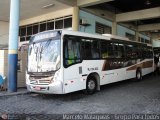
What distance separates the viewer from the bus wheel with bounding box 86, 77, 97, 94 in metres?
9.99

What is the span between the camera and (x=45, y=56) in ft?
29.2

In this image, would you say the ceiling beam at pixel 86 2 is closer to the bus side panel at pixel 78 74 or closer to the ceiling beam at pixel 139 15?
the bus side panel at pixel 78 74

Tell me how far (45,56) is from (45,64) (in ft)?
1.06

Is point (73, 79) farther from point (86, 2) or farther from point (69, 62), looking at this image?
point (86, 2)

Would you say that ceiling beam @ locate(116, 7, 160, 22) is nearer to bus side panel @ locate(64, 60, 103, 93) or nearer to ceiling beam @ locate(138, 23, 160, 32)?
ceiling beam @ locate(138, 23, 160, 32)

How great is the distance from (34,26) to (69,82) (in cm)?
1120

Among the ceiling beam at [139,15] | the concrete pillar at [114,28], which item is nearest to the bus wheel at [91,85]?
the concrete pillar at [114,28]

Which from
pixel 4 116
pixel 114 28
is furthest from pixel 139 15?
pixel 4 116

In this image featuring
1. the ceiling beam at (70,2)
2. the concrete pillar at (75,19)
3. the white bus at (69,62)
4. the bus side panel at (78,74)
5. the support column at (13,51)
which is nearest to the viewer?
the white bus at (69,62)

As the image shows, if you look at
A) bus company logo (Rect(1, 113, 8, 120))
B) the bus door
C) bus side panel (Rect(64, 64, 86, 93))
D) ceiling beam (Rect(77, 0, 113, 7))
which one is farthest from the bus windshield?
ceiling beam (Rect(77, 0, 113, 7))

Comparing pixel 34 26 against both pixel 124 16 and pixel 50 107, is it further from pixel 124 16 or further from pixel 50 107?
pixel 50 107

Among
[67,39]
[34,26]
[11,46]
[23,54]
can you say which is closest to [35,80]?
[67,39]

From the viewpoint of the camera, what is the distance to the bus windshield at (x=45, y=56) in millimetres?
8632

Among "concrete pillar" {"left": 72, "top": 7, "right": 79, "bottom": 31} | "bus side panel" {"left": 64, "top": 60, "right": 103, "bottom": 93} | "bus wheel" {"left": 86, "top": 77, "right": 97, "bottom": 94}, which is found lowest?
"bus wheel" {"left": 86, "top": 77, "right": 97, "bottom": 94}
